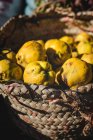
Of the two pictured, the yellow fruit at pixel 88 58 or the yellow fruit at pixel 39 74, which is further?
the yellow fruit at pixel 88 58

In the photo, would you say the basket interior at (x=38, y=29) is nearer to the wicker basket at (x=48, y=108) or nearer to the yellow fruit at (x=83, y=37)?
the wicker basket at (x=48, y=108)

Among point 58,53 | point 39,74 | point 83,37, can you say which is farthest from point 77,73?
point 83,37

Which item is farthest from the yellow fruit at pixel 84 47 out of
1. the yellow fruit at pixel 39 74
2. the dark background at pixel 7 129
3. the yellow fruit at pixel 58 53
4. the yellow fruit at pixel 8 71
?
the dark background at pixel 7 129

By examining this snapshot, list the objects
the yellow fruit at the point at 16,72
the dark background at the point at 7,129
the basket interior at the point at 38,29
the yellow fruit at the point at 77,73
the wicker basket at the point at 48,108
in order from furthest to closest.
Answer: the basket interior at the point at 38,29 < the dark background at the point at 7,129 < the yellow fruit at the point at 16,72 < the yellow fruit at the point at 77,73 < the wicker basket at the point at 48,108

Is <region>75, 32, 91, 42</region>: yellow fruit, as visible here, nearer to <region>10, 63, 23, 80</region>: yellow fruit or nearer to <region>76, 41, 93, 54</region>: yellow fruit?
<region>76, 41, 93, 54</region>: yellow fruit

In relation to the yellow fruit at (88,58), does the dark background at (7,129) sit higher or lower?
lower

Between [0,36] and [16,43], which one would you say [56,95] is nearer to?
[0,36]

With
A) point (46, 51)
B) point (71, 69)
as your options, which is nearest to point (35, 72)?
point (71, 69)
